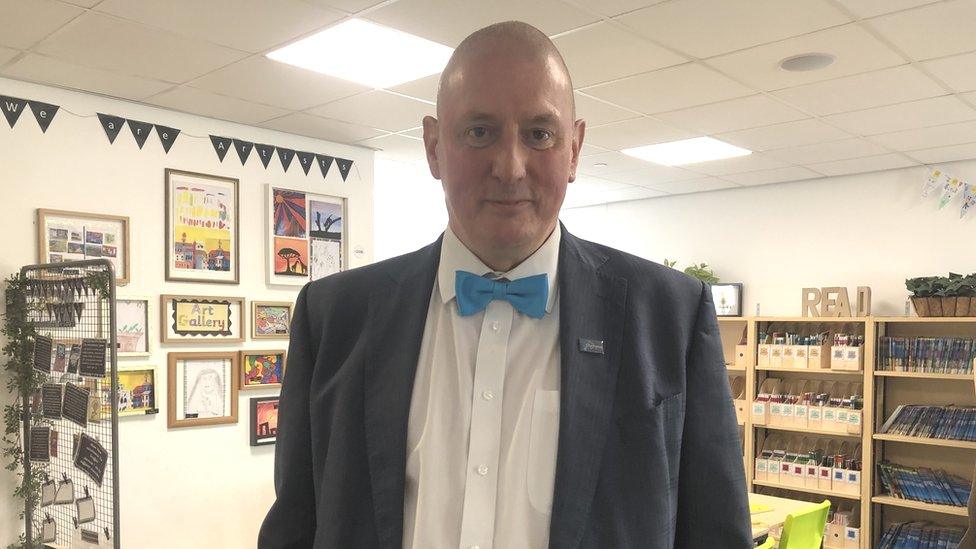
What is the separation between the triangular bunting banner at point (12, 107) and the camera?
3506 mm

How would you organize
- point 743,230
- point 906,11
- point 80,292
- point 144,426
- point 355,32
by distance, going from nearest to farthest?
point 906,11
point 355,32
point 80,292
point 144,426
point 743,230

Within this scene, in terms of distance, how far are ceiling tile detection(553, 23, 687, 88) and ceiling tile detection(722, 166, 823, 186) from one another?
2578 mm

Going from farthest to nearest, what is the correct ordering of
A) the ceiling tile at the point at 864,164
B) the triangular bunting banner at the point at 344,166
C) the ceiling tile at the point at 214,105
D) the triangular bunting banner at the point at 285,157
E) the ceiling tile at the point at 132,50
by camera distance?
the ceiling tile at the point at 864,164
the triangular bunting banner at the point at 344,166
the triangular bunting banner at the point at 285,157
the ceiling tile at the point at 214,105
the ceiling tile at the point at 132,50

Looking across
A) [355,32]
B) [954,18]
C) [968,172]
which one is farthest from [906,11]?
[968,172]

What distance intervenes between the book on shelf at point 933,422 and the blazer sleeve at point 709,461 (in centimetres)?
484

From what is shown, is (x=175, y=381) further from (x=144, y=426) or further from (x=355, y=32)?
(x=355, y=32)

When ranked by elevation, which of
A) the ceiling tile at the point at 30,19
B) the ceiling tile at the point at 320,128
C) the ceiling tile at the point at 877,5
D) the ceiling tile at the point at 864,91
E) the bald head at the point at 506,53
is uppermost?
the ceiling tile at the point at 877,5

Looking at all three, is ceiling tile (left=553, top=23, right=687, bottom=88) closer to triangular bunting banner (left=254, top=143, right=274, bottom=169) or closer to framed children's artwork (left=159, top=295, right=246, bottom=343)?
triangular bunting banner (left=254, top=143, right=274, bottom=169)

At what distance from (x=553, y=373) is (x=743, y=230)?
18.3ft

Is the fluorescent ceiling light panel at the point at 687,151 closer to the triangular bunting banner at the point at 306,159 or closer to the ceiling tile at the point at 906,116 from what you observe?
the ceiling tile at the point at 906,116

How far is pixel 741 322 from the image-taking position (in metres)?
6.39

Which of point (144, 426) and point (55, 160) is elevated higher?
point (55, 160)

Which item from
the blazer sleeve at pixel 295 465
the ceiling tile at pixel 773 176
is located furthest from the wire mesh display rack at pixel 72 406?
the ceiling tile at pixel 773 176

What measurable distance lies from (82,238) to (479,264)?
3255 mm
